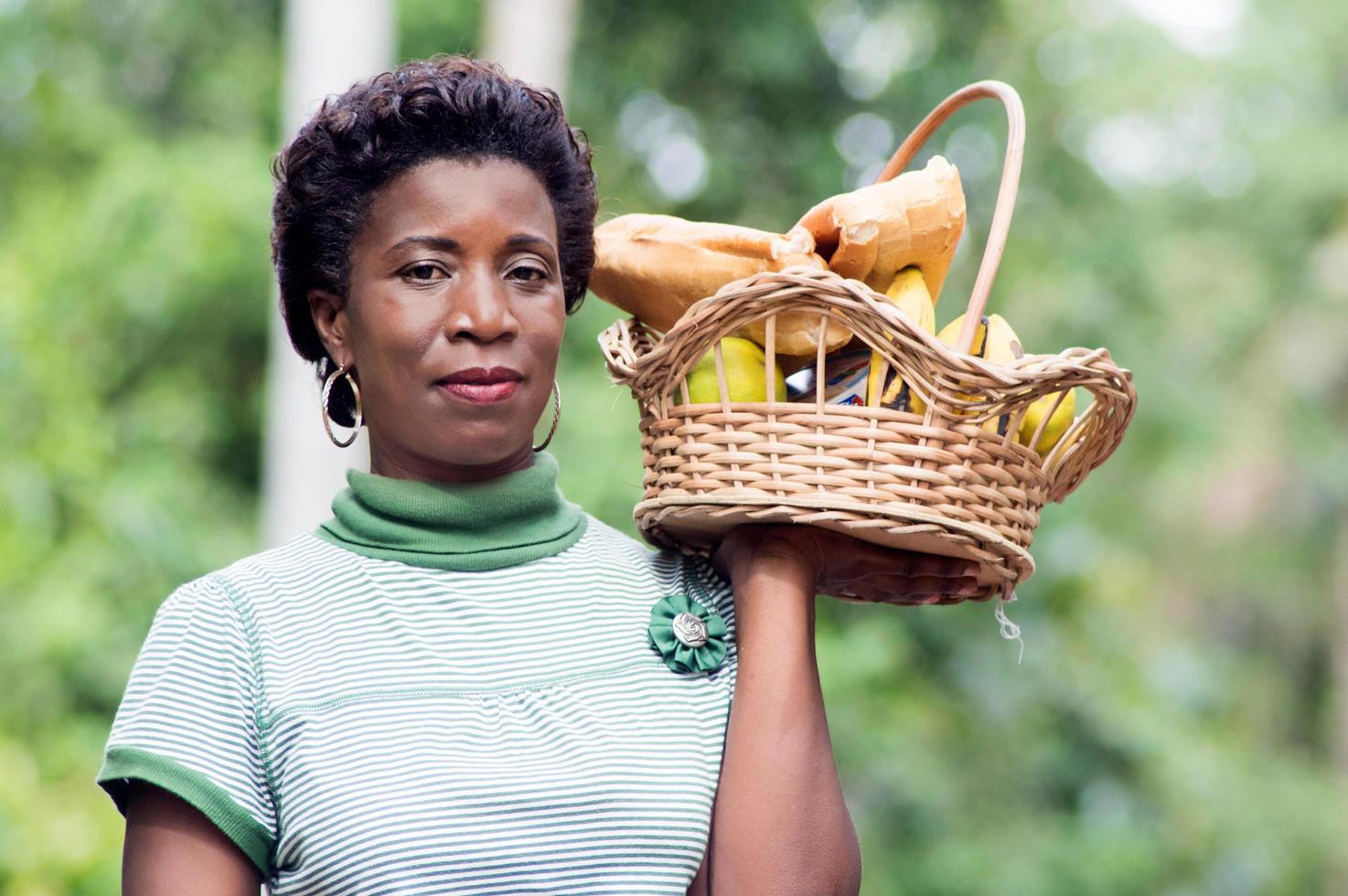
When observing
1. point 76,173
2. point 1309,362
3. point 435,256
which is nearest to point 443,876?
point 435,256

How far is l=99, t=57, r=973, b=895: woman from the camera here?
68.2 inches

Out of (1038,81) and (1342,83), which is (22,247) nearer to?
(1038,81)

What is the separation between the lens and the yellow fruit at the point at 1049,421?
6.43 feet

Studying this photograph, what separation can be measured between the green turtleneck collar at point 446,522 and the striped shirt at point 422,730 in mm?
20

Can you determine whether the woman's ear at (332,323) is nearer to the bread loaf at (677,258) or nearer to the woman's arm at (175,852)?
the bread loaf at (677,258)

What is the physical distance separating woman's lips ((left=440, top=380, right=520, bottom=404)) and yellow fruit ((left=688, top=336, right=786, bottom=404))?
216 mm

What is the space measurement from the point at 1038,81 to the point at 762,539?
733 centimetres

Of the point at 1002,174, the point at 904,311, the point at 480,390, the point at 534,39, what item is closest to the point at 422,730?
the point at 480,390

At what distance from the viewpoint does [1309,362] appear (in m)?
16.6

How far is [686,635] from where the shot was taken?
1949 millimetres

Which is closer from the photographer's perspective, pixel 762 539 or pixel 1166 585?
pixel 762 539

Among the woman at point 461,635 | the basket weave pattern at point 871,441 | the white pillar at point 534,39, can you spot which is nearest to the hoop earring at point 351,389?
the woman at point 461,635

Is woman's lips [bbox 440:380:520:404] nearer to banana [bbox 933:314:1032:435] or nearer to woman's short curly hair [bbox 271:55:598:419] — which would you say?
woman's short curly hair [bbox 271:55:598:419]

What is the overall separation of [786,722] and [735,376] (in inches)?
15.6
